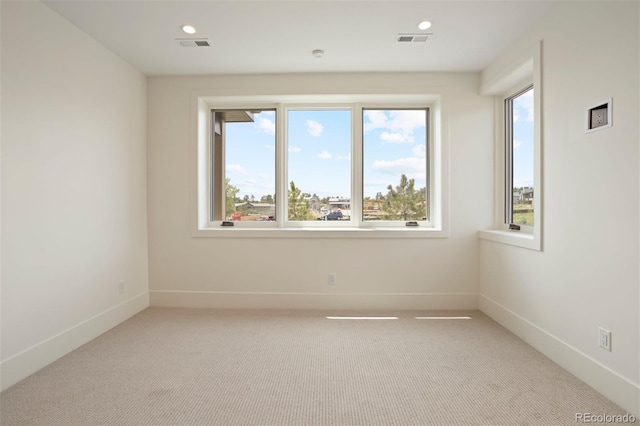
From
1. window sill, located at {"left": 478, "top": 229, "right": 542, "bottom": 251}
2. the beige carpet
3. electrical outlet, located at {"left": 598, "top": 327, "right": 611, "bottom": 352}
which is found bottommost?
the beige carpet

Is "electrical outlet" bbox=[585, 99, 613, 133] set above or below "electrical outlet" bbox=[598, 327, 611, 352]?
above

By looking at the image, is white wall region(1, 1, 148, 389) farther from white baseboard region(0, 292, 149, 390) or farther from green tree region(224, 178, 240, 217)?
green tree region(224, 178, 240, 217)

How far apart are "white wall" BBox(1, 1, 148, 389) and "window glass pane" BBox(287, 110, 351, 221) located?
1.64 meters

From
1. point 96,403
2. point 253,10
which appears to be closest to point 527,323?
point 96,403

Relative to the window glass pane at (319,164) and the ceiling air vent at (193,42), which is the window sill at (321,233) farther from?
the ceiling air vent at (193,42)

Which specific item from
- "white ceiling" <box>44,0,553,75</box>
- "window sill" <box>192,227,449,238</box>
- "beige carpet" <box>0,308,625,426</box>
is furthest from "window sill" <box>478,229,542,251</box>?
"white ceiling" <box>44,0,553,75</box>

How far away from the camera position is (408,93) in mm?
3391

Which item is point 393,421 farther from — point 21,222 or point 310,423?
point 21,222

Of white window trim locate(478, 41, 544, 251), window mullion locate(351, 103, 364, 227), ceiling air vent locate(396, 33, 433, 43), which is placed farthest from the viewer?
window mullion locate(351, 103, 364, 227)

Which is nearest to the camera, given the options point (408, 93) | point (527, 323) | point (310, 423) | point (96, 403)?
point (310, 423)

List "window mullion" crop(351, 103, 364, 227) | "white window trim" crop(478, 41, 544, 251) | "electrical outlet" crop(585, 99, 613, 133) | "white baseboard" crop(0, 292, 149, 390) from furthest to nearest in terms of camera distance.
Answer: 1. "window mullion" crop(351, 103, 364, 227)
2. "white window trim" crop(478, 41, 544, 251)
3. "white baseboard" crop(0, 292, 149, 390)
4. "electrical outlet" crop(585, 99, 613, 133)

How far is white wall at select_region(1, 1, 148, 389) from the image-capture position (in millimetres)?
2031

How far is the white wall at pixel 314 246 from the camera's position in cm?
337

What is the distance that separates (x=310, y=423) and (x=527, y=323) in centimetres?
196
